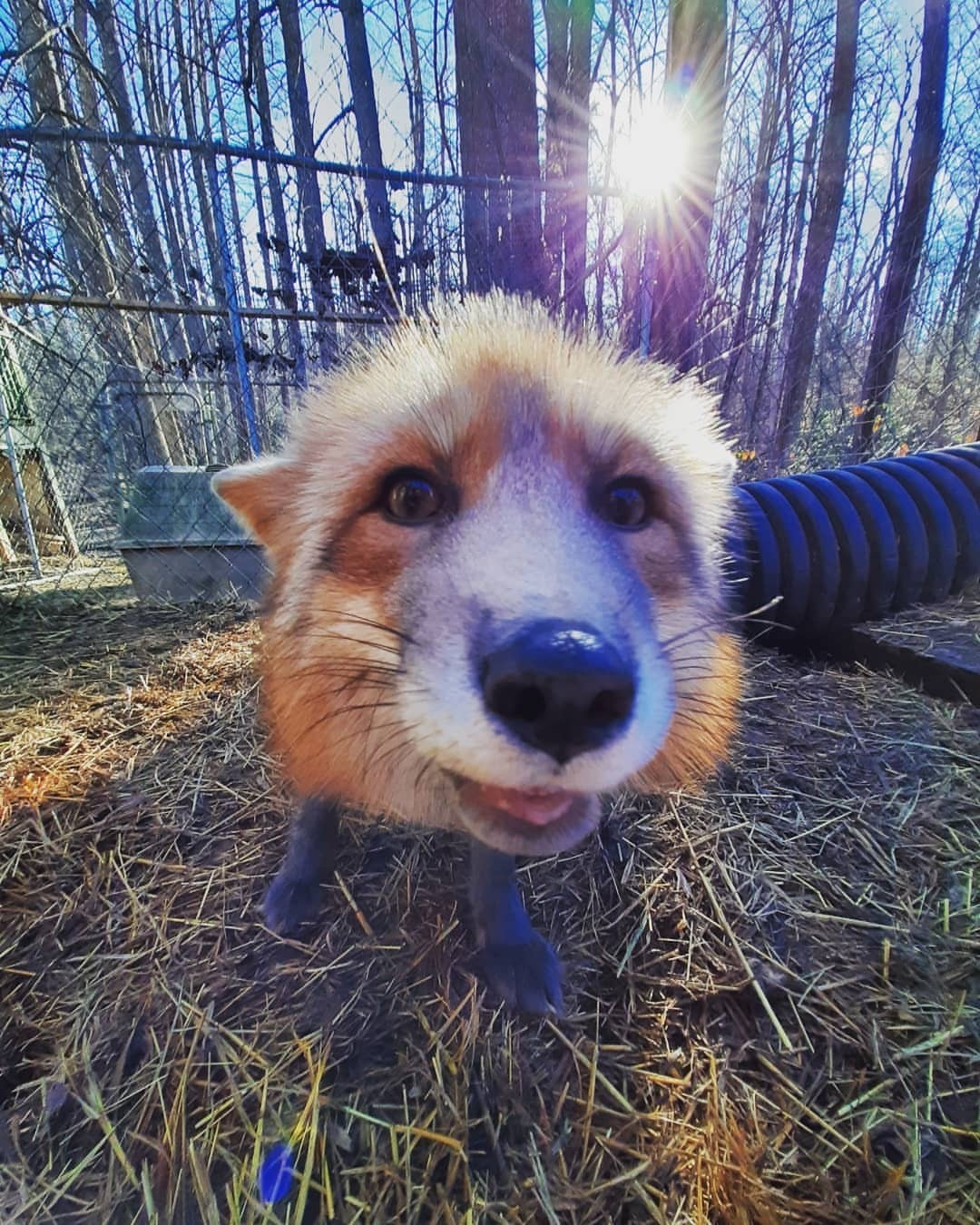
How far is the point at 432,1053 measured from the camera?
5.09 ft

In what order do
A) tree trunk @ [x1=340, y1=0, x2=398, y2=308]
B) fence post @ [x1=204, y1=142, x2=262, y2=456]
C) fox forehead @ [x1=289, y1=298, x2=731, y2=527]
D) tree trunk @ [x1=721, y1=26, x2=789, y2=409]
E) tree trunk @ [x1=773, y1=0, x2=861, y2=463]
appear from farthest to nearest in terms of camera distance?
tree trunk @ [x1=721, y1=26, x2=789, y2=409], tree trunk @ [x1=773, y1=0, x2=861, y2=463], tree trunk @ [x1=340, y1=0, x2=398, y2=308], fence post @ [x1=204, y1=142, x2=262, y2=456], fox forehead @ [x1=289, y1=298, x2=731, y2=527]

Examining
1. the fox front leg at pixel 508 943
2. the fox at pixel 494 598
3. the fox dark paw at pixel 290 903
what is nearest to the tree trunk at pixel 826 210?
the fox at pixel 494 598

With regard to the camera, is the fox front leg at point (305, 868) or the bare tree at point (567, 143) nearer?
the fox front leg at point (305, 868)

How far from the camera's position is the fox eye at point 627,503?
165 cm

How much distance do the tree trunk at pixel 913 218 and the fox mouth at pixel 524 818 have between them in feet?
32.6

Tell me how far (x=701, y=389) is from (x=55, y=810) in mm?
2746

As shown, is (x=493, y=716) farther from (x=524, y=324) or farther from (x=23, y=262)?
(x=23, y=262)

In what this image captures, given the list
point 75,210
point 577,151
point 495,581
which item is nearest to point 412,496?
point 495,581

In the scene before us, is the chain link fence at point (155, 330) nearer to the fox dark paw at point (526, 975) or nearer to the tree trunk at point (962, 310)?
the fox dark paw at point (526, 975)

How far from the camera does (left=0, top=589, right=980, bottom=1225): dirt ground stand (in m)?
1.33

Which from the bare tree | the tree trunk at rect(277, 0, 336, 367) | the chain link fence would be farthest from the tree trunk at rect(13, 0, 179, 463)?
the bare tree

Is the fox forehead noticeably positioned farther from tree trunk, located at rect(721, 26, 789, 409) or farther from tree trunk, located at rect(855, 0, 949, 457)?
tree trunk, located at rect(855, 0, 949, 457)

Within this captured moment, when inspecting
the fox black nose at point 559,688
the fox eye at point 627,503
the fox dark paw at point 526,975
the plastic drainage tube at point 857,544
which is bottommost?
the fox dark paw at point 526,975

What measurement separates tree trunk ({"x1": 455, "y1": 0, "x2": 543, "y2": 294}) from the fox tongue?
4970mm
